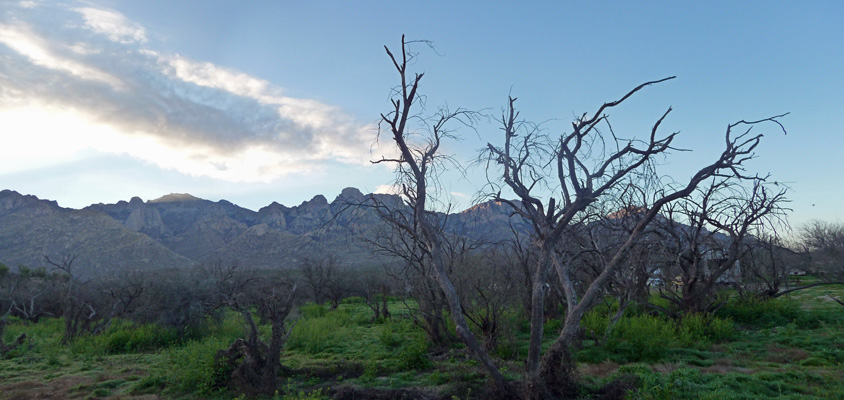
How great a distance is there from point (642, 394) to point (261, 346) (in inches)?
302

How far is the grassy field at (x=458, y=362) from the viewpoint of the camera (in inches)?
314

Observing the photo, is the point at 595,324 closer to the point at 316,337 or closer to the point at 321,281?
the point at 316,337

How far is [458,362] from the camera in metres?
10.5

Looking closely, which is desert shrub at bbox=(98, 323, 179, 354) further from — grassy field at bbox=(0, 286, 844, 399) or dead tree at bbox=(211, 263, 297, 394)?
dead tree at bbox=(211, 263, 297, 394)

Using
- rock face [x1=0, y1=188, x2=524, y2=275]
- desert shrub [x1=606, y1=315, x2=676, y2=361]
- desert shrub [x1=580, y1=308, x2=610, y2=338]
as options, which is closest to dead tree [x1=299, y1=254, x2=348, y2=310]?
rock face [x1=0, y1=188, x2=524, y2=275]

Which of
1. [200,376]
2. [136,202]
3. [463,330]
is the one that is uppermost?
[136,202]

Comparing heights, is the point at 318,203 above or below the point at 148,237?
above

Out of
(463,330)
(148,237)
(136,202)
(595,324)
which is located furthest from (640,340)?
(136,202)

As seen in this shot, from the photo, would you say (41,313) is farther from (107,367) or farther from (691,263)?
(691,263)

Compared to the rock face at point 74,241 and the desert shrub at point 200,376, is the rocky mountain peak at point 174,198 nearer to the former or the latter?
the rock face at point 74,241

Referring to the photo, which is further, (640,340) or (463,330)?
(640,340)

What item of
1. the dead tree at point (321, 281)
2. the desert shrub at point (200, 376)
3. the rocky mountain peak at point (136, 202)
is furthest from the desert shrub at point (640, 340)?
the rocky mountain peak at point (136, 202)

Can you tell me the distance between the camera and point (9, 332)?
17.7 m

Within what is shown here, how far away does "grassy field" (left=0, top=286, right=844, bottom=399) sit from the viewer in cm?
798
